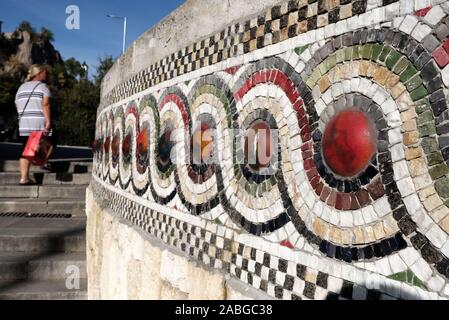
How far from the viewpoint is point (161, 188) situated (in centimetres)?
324

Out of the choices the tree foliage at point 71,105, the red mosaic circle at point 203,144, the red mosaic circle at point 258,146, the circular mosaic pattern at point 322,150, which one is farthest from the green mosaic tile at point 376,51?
the tree foliage at point 71,105

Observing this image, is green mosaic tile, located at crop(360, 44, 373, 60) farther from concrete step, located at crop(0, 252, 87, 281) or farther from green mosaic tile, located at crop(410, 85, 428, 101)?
concrete step, located at crop(0, 252, 87, 281)

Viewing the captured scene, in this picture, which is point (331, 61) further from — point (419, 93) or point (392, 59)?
point (419, 93)

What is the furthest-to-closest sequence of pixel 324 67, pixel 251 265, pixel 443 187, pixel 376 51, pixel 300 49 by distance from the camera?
1. pixel 251 265
2. pixel 300 49
3. pixel 324 67
4. pixel 376 51
5. pixel 443 187

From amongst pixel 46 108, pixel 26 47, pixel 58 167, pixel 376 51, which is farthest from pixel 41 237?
pixel 26 47

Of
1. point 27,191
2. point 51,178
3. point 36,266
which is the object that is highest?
point 51,178

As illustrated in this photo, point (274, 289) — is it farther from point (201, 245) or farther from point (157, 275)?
point (157, 275)

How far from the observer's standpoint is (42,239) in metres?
4.81

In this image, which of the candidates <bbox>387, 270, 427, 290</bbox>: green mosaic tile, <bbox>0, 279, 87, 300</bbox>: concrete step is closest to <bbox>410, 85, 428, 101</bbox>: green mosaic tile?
<bbox>387, 270, 427, 290</bbox>: green mosaic tile

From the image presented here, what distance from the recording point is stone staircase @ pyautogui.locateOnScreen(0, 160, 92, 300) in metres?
4.43

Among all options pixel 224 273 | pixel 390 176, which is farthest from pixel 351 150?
pixel 224 273

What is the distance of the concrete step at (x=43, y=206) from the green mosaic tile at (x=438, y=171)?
520 centimetres

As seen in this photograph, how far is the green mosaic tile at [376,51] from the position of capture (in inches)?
64.8

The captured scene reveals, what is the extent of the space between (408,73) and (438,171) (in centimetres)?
32
